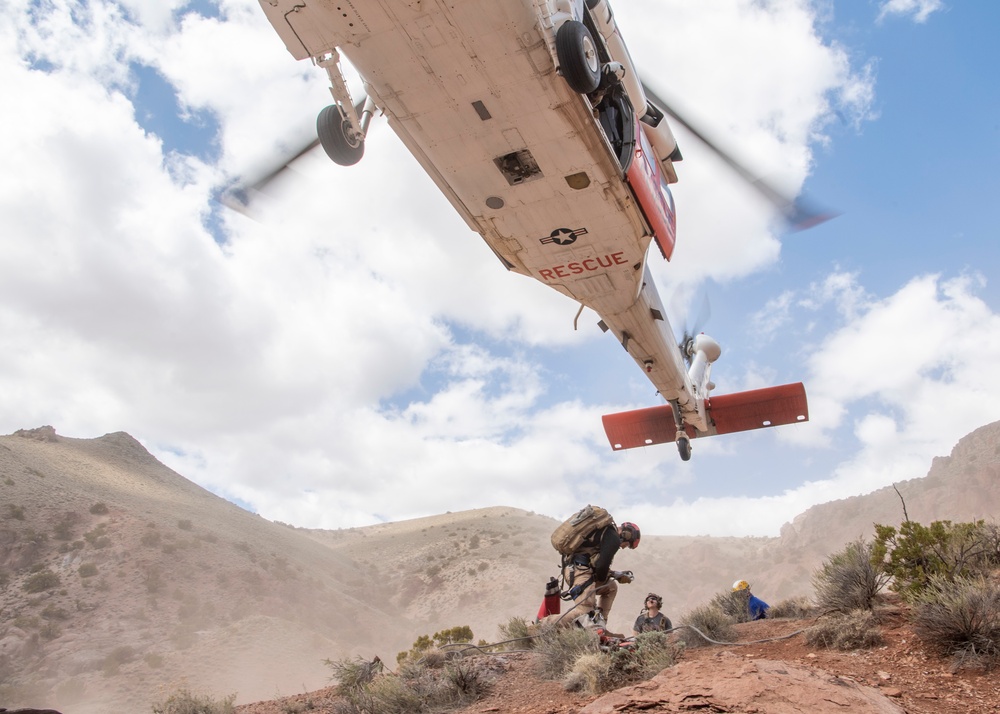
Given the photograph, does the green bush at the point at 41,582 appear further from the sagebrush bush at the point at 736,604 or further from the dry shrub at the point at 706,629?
the dry shrub at the point at 706,629

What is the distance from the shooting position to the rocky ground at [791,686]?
11.3ft

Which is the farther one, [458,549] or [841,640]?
[458,549]

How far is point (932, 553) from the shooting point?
6613 mm

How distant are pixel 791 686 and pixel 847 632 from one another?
2302mm

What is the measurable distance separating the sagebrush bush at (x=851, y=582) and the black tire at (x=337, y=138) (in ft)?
22.0

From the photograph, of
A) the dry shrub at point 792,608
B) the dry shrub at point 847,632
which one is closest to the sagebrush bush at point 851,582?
the dry shrub at point 847,632

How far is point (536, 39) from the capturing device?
595cm

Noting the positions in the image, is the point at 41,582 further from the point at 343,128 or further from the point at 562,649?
the point at 562,649

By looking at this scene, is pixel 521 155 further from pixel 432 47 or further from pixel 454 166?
pixel 432 47

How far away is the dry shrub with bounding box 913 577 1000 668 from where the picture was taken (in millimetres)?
4570

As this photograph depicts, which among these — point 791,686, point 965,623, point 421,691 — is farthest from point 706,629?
point 791,686

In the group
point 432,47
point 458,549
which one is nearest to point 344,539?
point 458,549

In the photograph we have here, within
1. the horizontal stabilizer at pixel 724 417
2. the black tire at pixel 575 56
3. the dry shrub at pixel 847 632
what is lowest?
the dry shrub at pixel 847 632

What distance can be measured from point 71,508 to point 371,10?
137 ft
